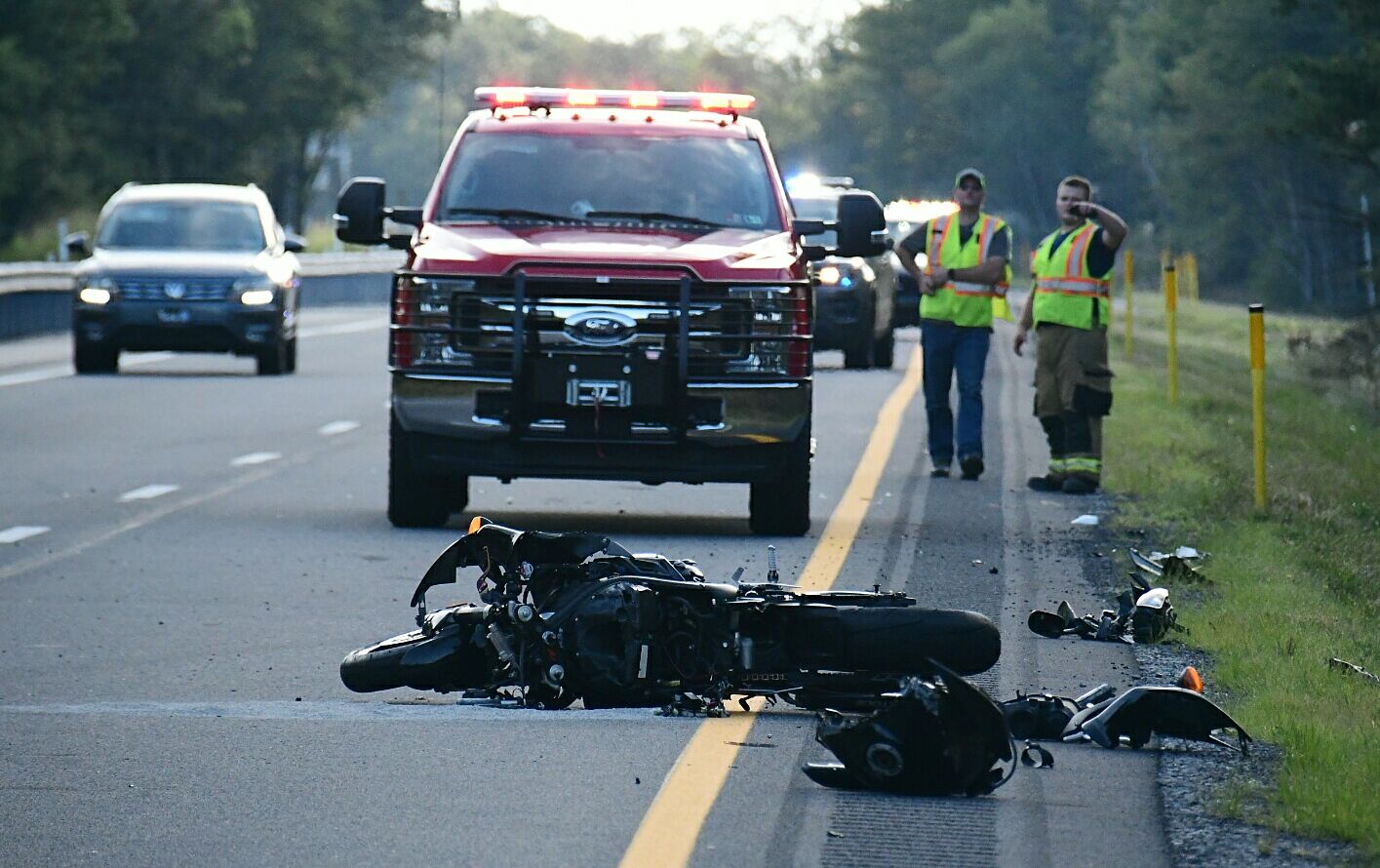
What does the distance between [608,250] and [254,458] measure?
5.51 m

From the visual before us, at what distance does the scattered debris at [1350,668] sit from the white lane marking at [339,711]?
2.31m

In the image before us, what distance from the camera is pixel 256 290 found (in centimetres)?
2600

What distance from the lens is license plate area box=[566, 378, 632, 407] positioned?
482 inches

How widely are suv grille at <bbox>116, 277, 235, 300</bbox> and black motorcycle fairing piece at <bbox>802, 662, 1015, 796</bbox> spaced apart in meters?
19.5

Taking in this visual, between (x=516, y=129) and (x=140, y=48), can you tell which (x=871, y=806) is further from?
(x=140, y=48)

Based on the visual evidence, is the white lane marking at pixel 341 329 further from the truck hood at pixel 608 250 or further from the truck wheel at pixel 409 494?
the truck hood at pixel 608 250

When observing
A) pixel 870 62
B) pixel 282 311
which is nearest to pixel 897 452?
pixel 282 311

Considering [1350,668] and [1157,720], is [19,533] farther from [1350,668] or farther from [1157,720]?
[1157,720]

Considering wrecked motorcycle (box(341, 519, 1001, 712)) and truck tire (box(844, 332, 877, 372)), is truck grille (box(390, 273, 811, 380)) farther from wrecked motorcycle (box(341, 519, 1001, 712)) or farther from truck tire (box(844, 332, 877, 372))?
truck tire (box(844, 332, 877, 372))

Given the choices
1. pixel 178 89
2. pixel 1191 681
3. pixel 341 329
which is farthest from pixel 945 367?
pixel 178 89

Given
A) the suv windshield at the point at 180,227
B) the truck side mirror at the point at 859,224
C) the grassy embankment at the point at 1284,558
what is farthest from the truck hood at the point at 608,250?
the suv windshield at the point at 180,227

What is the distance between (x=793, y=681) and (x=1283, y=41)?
6303 cm

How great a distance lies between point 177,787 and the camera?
23.1 feet

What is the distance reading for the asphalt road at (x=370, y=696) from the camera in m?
6.48
